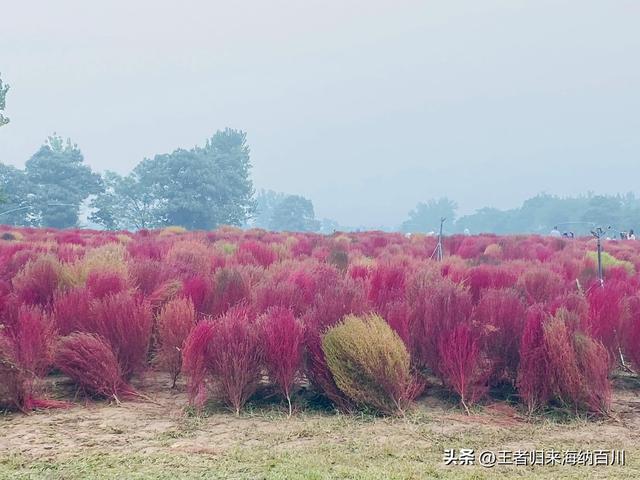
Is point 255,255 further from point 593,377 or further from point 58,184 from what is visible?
point 58,184

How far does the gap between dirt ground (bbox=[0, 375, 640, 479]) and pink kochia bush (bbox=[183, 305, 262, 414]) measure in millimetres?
138

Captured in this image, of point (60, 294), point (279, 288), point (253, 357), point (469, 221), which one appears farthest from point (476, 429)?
point (469, 221)

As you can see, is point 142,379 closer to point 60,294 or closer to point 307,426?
point 60,294

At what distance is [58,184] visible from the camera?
1713 inches

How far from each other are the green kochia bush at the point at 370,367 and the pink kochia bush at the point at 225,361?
51 centimetres

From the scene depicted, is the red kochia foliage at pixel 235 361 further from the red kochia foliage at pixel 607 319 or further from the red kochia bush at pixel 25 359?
the red kochia foliage at pixel 607 319

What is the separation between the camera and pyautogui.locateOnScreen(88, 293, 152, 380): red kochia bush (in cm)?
429

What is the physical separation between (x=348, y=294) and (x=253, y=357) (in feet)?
3.73

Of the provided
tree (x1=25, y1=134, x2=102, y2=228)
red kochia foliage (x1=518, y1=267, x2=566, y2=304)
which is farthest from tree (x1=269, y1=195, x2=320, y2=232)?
red kochia foliage (x1=518, y1=267, x2=566, y2=304)

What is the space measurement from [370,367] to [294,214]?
7621 cm

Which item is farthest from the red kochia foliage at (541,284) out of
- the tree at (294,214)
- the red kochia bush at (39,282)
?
the tree at (294,214)

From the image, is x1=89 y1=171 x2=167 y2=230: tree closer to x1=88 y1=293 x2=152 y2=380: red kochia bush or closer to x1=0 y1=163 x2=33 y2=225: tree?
x1=0 y1=163 x2=33 y2=225: tree

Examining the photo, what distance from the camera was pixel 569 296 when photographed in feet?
16.0

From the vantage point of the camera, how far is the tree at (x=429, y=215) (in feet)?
397
